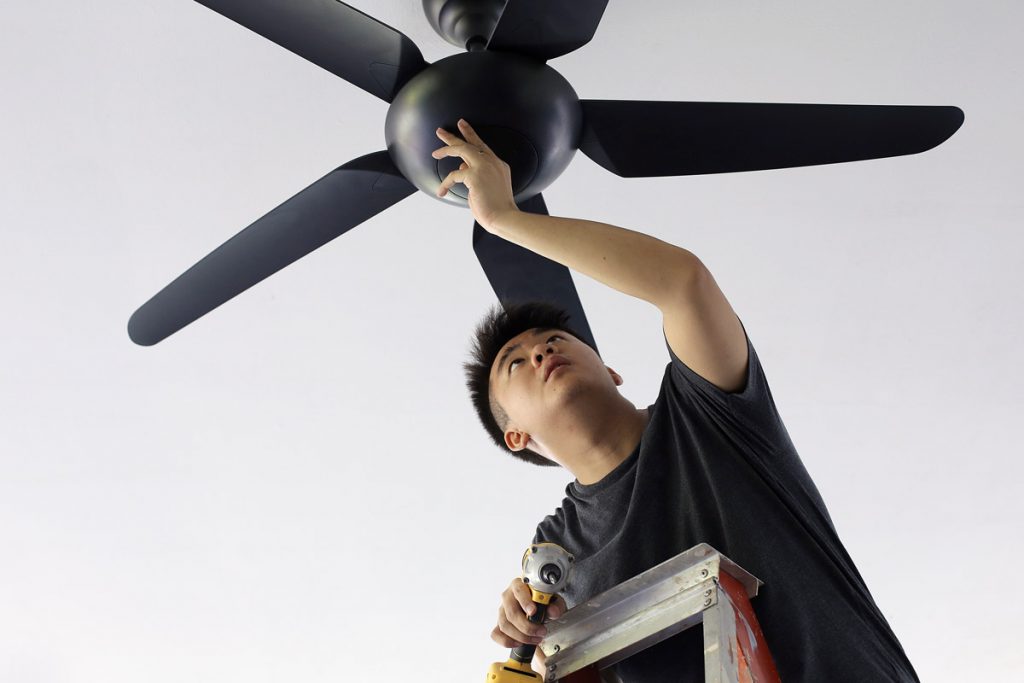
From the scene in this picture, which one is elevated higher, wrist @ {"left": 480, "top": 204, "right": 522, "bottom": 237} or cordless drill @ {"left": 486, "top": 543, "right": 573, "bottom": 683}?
wrist @ {"left": 480, "top": 204, "right": 522, "bottom": 237}

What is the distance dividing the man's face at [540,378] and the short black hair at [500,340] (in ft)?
0.09

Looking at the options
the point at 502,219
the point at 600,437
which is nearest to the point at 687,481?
the point at 600,437

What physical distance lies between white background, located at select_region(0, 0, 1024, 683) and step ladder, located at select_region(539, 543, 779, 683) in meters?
1.16

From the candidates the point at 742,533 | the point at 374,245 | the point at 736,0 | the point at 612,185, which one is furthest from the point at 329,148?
the point at 742,533

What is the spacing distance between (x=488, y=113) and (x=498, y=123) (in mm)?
21

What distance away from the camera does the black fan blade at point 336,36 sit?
149cm

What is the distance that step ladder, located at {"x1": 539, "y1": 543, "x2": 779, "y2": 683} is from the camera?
1143 millimetres

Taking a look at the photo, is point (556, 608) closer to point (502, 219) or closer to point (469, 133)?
point (502, 219)

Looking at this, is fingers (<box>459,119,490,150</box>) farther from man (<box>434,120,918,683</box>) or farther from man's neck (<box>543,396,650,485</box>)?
man's neck (<box>543,396,650,485</box>)

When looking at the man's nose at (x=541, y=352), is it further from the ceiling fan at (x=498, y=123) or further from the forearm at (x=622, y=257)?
the forearm at (x=622, y=257)

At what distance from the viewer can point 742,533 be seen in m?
1.33

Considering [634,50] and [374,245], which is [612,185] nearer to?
[634,50]

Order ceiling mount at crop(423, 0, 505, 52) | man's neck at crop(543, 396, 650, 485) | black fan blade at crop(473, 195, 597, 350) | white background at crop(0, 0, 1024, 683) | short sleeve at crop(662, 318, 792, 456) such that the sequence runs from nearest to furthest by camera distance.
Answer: short sleeve at crop(662, 318, 792, 456)
man's neck at crop(543, 396, 650, 485)
ceiling mount at crop(423, 0, 505, 52)
black fan blade at crop(473, 195, 597, 350)
white background at crop(0, 0, 1024, 683)

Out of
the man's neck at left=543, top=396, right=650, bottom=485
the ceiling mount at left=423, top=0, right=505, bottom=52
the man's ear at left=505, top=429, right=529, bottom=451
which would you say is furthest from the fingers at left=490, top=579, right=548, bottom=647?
the ceiling mount at left=423, top=0, right=505, bottom=52
